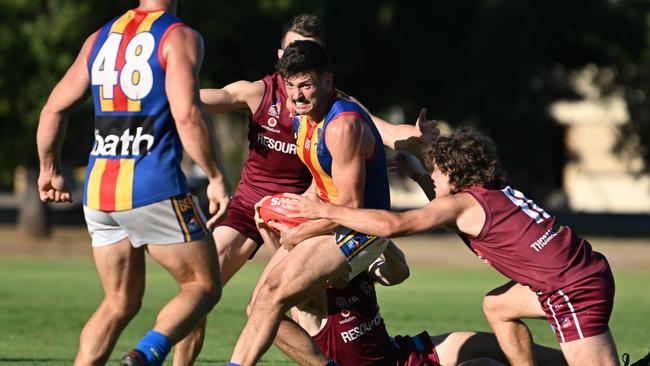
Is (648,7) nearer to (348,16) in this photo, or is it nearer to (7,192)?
(348,16)

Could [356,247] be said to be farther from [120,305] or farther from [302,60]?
[120,305]

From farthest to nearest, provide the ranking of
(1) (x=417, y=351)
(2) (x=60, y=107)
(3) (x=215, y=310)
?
1. (3) (x=215, y=310)
2. (1) (x=417, y=351)
3. (2) (x=60, y=107)

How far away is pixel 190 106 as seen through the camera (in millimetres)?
6129

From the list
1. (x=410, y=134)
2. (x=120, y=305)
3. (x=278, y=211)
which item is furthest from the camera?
(x=410, y=134)

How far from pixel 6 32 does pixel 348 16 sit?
12.0 meters

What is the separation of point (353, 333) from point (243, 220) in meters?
1.45

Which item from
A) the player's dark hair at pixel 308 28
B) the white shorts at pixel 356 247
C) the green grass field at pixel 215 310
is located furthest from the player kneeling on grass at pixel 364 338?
the green grass field at pixel 215 310

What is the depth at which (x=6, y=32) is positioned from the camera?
2742 centimetres

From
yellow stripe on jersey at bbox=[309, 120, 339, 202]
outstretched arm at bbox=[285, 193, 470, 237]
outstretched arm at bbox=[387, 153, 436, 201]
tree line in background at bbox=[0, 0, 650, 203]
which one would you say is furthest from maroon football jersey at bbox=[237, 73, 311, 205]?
tree line in background at bbox=[0, 0, 650, 203]

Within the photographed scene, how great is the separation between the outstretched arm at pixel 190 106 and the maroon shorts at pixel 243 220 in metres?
2.31

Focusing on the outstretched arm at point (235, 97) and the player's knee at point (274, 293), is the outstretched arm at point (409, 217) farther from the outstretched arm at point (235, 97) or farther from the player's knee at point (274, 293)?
the outstretched arm at point (235, 97)

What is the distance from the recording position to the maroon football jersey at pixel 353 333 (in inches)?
304

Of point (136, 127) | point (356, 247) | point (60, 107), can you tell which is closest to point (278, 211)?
point (356, 247)

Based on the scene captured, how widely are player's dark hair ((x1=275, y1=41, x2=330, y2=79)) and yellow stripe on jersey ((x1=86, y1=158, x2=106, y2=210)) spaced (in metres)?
1.44
